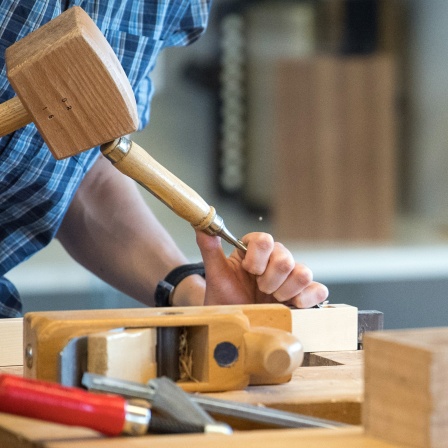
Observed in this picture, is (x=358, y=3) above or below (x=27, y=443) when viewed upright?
above

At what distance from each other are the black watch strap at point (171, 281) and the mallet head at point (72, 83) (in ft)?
1.29

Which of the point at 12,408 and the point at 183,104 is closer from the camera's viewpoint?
the point at 12,408

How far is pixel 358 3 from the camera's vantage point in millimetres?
3258

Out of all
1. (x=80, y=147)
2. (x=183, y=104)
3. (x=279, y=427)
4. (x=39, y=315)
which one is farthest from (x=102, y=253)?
(x=183, y=104)

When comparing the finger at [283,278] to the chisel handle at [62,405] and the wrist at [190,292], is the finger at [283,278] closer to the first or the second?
the wrist at [190,292]

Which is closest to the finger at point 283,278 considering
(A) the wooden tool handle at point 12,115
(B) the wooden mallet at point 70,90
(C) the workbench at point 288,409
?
(C) the workbench at point 288,409

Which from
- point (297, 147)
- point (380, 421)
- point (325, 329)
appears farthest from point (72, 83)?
point (297, 147)

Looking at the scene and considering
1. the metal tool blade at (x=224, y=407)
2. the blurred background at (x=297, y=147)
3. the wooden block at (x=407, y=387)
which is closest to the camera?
the wooden block at (x=407, y=387)

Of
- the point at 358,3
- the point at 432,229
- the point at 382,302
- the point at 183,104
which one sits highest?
the point at 358,3

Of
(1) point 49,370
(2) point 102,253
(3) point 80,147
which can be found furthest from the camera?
(2) point 102,253

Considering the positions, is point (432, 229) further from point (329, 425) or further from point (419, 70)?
point (329, 425)

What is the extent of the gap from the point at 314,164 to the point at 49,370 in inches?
94.5

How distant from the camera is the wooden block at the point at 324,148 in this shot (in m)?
3.11

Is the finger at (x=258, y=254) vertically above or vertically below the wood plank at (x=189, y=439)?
above
